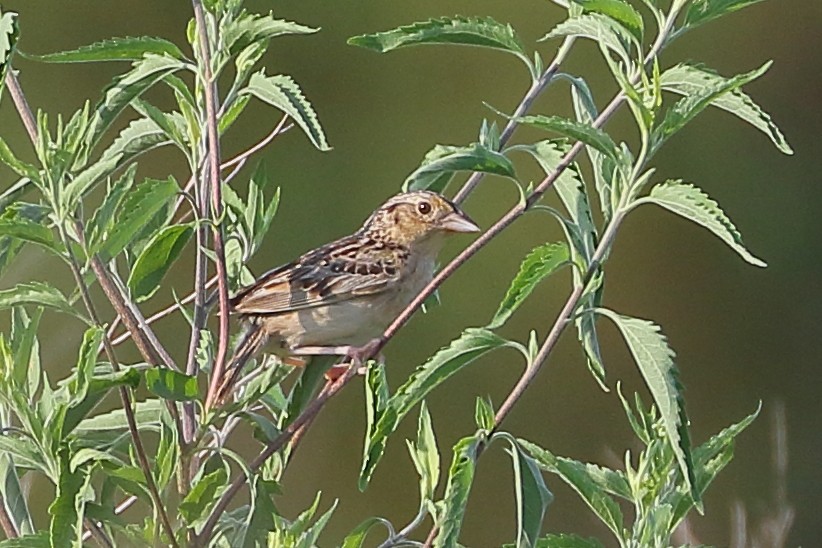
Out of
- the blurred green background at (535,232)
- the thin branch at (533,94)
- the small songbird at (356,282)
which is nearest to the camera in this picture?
the thin branch at (533,94)

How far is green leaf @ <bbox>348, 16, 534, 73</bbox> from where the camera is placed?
201 centimetres

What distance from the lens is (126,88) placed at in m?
2.01

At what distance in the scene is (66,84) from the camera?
22.6ft

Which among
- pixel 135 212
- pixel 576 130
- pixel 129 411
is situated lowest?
pixel 129 411

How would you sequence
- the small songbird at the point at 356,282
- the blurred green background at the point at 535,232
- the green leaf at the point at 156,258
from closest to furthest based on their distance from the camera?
the green leaf at the point at 156,258 → the small songbird at the point at 356,282 → the blurred green background at the point at 535,232

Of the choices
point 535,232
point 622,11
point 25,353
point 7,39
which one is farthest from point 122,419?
point 535,232

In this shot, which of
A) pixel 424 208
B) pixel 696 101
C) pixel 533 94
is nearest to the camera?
pixel 696 101

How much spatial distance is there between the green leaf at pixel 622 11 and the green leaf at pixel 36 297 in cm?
72

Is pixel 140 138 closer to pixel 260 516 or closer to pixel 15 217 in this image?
pixel 15 217

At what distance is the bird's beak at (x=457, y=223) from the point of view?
2986 mm

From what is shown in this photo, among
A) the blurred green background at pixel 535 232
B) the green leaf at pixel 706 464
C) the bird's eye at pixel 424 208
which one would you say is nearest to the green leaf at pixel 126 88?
the green leaf at pixel 706 464

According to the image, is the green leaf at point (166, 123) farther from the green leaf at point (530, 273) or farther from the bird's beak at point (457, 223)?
the bird's beak at point (457, 223)

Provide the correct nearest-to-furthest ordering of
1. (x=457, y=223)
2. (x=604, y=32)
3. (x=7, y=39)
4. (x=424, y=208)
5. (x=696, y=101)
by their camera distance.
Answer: (x=7, y=39), (x=696, y=101), (x=604, y=32), (x=457, y=223), (x=424, y=208)

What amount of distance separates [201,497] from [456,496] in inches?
13.3
